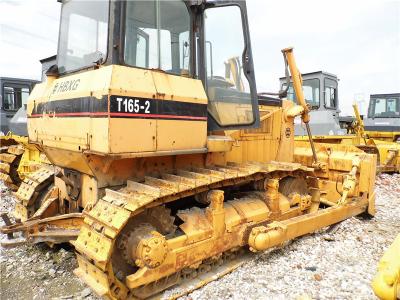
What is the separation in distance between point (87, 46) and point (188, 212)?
5.80 feet

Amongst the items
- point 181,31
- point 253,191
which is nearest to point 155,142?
point 181,31

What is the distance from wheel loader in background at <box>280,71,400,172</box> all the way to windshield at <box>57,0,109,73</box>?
6.87 metres

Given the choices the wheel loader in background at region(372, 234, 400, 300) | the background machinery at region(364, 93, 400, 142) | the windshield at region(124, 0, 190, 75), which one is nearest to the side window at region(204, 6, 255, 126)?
the windshield at region(124, 0, 190, 75)

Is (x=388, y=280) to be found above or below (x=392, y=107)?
below

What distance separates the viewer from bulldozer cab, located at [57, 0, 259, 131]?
282 centimetres

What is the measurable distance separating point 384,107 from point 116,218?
14.4 m

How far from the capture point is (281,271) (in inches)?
135

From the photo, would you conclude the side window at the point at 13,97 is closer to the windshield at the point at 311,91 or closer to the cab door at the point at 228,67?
the windshield at the point at 311,91

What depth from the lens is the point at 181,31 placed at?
3.19 meters

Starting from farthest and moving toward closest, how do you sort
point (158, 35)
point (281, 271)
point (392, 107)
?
1. point (392, 107)
2. point (281, 271)
3. point (158, 35)

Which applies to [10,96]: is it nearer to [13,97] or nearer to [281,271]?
[13,97]

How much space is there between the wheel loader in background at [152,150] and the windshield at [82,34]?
0.04ft

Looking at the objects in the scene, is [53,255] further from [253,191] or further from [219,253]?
[253,191]

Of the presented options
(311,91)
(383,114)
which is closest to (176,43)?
(311,91)
